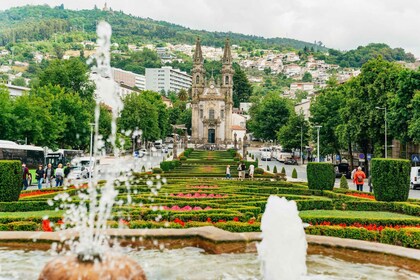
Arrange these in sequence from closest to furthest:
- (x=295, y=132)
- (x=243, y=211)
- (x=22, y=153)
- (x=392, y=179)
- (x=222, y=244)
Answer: (x=222, y=244), (x=243, y=211), (x=392, y=179), (x=22, y=153), (x=295, y=132)

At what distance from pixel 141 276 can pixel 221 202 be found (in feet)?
43.9

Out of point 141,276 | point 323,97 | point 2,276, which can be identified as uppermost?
point 323,97

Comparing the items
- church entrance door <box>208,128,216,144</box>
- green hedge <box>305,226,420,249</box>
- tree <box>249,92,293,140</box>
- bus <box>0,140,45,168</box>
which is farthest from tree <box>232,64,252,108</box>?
green hedge <box>305,226,420,249</box>

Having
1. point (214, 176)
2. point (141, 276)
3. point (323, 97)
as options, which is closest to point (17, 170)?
point (141, 276)

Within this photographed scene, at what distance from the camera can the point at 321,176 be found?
27.5 metres

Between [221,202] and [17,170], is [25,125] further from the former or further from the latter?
[221,202]

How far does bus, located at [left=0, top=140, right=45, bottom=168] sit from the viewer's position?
3701 centimetres

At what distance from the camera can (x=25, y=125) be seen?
47.0m

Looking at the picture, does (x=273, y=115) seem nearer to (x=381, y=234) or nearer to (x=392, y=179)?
(x=392, y=179)

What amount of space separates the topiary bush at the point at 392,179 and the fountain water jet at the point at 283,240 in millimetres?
13388

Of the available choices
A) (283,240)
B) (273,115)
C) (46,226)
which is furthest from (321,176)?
(273,115)

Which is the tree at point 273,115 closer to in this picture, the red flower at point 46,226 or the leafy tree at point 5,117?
the leafy tree at point 5,117

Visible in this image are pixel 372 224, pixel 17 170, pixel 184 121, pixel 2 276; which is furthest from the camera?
pixel 184 121

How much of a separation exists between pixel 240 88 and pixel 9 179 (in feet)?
464
